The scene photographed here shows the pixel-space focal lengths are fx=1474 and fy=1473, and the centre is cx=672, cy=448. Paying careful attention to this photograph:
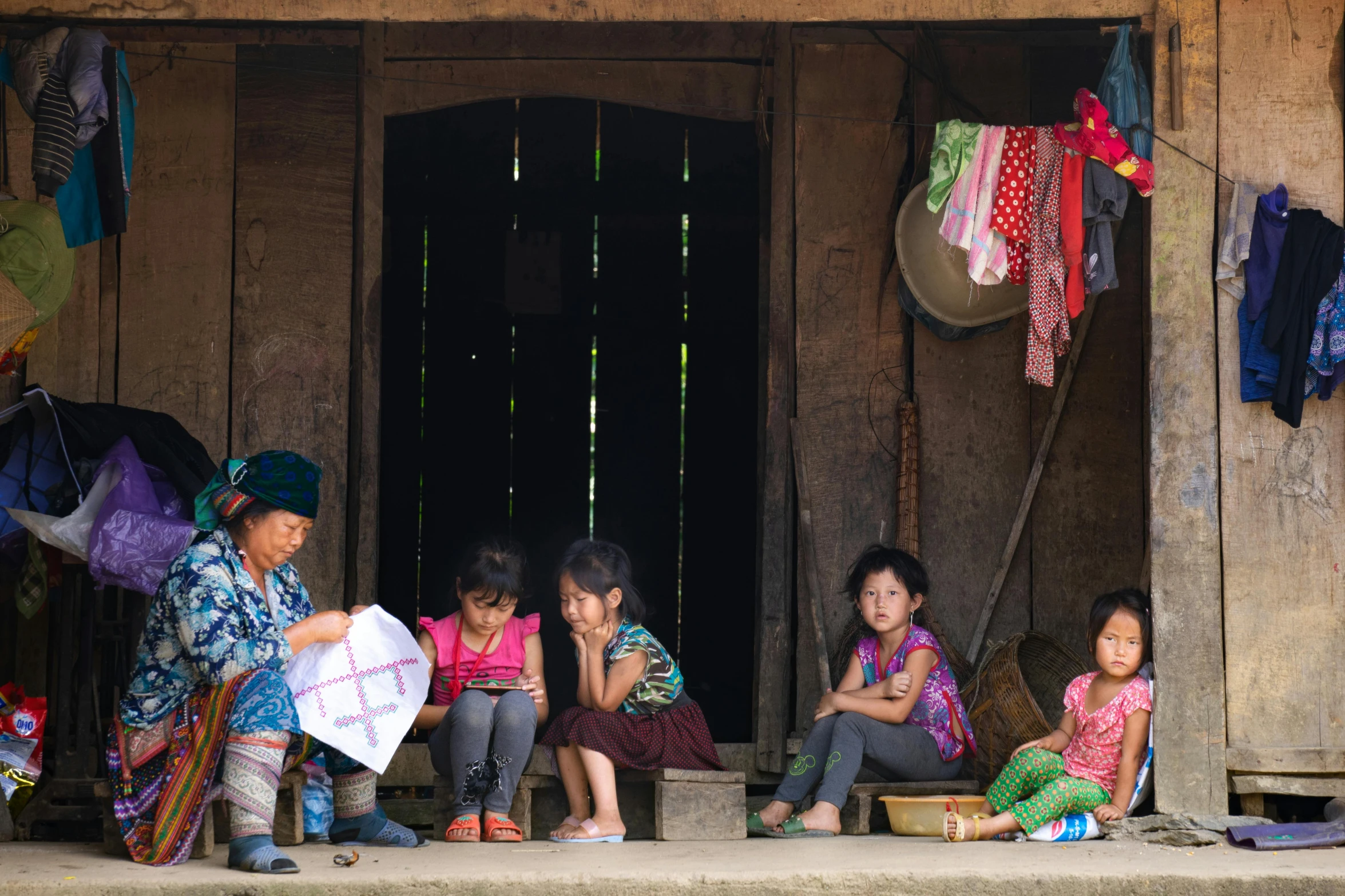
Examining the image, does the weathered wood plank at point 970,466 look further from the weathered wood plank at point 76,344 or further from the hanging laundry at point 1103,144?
the weathered wood plank at point 76,344

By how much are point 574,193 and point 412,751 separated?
270 centimetres

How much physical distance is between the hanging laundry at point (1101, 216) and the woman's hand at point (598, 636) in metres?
1.96

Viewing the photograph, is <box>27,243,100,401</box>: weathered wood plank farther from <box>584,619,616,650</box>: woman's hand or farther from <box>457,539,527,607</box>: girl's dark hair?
<box>584,619,616,650</box>: woman's hand

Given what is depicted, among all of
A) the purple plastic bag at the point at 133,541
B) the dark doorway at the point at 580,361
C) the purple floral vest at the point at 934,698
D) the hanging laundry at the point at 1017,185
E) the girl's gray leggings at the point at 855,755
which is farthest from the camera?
the dark doorway at the point at 580,361

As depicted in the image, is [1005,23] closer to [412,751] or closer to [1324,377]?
[1324,377]

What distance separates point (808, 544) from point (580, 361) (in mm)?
1680

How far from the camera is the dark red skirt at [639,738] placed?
467 cm

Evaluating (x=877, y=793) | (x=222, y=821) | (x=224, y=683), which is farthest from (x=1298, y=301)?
(x=222, y=821)

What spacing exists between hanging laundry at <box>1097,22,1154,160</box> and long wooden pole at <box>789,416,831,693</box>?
186 centimetres

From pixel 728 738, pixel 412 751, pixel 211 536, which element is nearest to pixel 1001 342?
pixel 728 738

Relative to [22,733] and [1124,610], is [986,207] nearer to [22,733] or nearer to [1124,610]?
[1124,610]

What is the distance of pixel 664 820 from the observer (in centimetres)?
461

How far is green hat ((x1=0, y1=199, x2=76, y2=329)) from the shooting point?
5043 mm

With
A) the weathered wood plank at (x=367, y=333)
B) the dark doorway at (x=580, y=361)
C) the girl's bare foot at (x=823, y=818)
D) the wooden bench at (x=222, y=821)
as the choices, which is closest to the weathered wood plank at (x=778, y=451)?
the dark doorway at (x=580, y=361)
